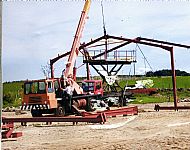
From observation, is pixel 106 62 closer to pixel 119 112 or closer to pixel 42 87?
pixel 119 112

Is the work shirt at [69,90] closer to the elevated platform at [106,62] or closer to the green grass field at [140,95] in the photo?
the green grass field at [140,95]

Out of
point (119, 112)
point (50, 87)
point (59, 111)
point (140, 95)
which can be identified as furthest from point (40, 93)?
point (140, 95)

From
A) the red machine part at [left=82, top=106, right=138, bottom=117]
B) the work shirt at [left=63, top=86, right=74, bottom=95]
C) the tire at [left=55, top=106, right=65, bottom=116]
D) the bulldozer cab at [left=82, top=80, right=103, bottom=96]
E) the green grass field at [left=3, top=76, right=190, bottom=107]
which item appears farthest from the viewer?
the green grass field at [left=3, top=76, right=190, bottom=107]

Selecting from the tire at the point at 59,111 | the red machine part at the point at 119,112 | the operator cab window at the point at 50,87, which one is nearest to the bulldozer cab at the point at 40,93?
the operator cab window at the point at 50,87

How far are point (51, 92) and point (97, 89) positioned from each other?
9.66 metres

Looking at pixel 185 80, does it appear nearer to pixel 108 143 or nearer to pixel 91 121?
pixel 91 121

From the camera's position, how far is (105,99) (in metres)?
32.3

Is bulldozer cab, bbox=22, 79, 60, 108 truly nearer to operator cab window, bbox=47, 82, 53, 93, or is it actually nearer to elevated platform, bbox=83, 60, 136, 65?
operator cab window, bbox=47, 82, 53, 93

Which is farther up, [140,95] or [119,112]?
→ [140,95]

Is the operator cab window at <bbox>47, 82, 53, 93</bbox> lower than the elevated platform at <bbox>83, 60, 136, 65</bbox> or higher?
lower

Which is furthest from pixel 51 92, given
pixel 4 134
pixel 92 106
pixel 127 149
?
pixel 127 149

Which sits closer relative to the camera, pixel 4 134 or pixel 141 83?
pixel 4 134

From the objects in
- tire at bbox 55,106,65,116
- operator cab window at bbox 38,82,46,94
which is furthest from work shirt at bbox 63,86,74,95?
operator cab window at bbox 38,82,46,94

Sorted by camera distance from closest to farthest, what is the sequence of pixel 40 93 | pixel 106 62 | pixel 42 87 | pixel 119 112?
pixel 40 93
pixel 42 87
pixel 119 112
pixel 106 62
